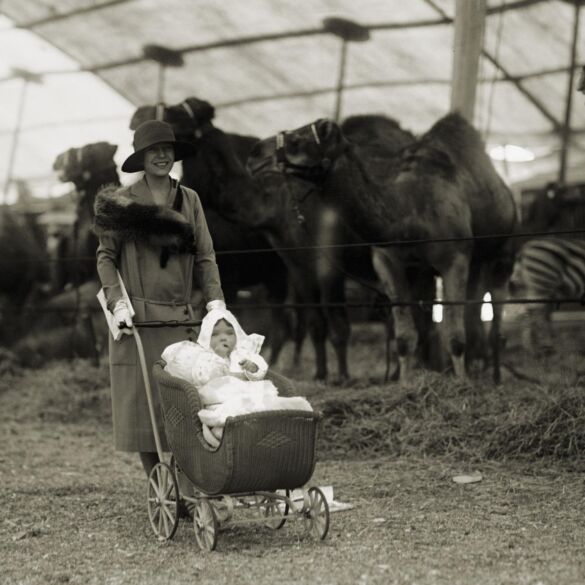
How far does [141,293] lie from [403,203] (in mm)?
3509

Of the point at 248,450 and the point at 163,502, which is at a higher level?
the point at 248,450

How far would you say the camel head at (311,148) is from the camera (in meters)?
8.38

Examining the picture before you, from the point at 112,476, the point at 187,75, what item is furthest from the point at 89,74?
the point at 112,476

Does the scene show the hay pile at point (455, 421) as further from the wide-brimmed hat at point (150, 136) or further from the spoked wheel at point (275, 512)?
the wide-brimmed hat at point (150, 136)

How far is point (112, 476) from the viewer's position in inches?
263

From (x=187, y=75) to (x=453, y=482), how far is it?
6.57 metres

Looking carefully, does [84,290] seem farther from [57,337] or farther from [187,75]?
[187,75]

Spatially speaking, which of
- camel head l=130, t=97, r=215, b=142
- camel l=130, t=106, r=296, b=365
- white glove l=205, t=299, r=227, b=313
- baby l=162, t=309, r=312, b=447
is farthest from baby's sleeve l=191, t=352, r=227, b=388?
camel head l=130, t=97, r=215, b=142

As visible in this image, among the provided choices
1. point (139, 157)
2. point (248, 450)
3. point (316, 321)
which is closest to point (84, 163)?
point (316, 321)

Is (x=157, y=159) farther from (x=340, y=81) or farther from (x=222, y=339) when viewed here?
(x=340, y=81)

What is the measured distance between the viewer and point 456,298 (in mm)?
8297

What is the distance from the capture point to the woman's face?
537 centimetres

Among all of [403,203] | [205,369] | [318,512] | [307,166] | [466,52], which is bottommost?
[318,512]

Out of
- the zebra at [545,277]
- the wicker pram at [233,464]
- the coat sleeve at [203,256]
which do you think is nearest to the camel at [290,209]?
the zebra at [545,277]
